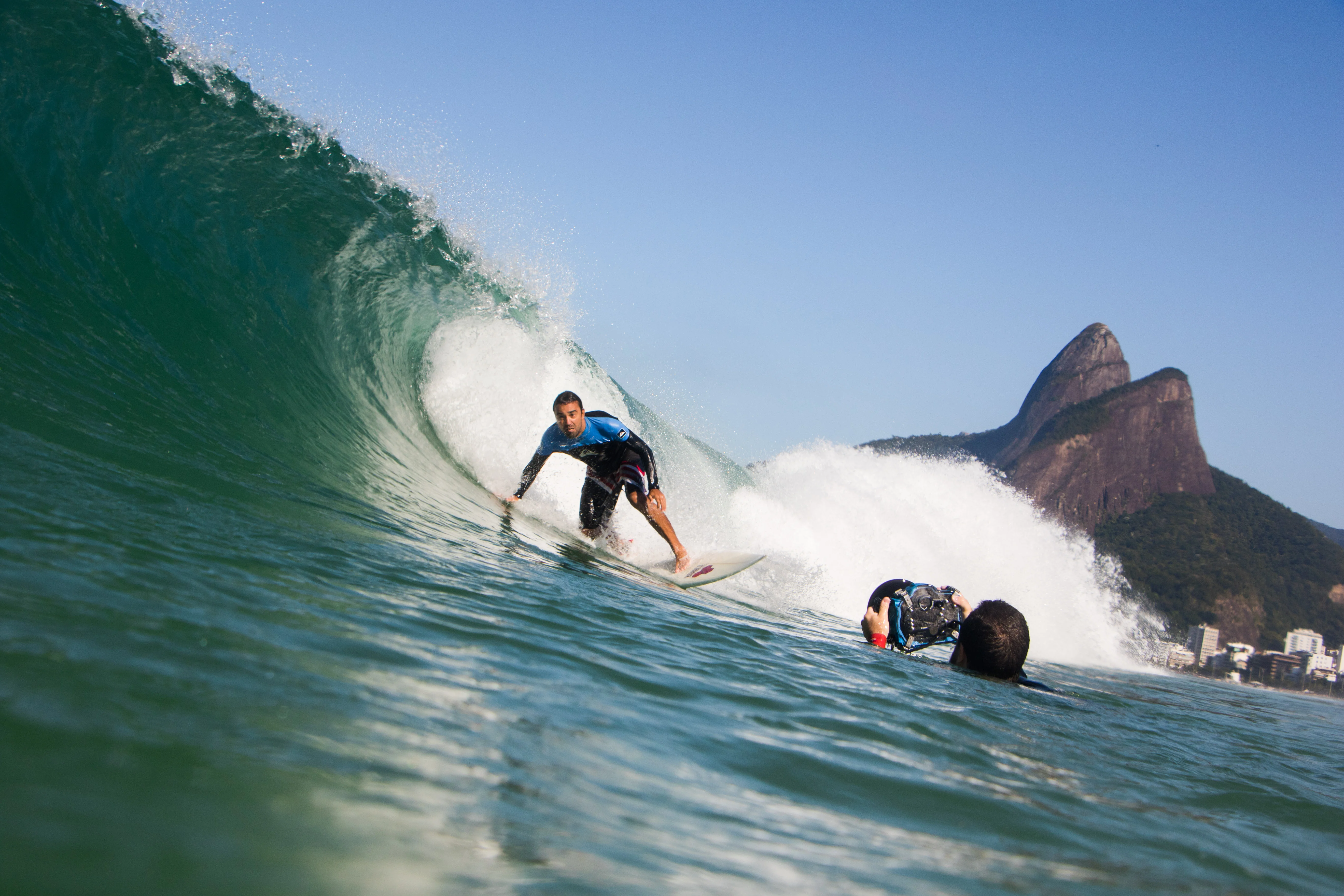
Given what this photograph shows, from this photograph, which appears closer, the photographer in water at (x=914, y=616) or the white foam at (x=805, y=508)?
the photographer in water at (x=914, y=616)

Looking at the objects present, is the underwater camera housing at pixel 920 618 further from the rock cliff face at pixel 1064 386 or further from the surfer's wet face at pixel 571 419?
the rock cliff face at pixel 1064 386

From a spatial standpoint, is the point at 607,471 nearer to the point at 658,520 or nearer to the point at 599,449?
the point at 599,449

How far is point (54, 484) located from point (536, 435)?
7.01 m

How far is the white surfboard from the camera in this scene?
23.2ft

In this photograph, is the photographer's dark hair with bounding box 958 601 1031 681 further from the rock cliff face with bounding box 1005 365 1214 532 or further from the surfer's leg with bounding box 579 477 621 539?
the rock cliff face with bounding box 1005 365 1214 532

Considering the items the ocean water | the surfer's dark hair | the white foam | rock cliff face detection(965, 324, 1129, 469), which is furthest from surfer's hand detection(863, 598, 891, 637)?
rock cliff face detection(965, 324, 1129, 469)

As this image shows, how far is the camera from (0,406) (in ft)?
11.2

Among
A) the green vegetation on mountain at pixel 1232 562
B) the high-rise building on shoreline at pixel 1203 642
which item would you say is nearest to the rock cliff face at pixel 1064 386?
the green vegetation on mountain at pixel 1232 562

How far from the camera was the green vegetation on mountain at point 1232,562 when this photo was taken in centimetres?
6619

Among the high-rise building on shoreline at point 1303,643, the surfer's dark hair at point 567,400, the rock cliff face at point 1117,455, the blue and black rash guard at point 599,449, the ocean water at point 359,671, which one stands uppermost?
the rock cliff face at point 1117,455

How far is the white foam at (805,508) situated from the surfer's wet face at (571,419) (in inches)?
45.9

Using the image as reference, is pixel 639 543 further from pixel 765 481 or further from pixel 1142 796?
pixel 765 481

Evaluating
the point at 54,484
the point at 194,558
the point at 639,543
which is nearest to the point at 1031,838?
the point at 194,558

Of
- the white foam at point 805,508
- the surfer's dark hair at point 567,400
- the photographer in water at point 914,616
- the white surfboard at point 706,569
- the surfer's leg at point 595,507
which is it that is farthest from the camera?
the white foam at point 805,508
